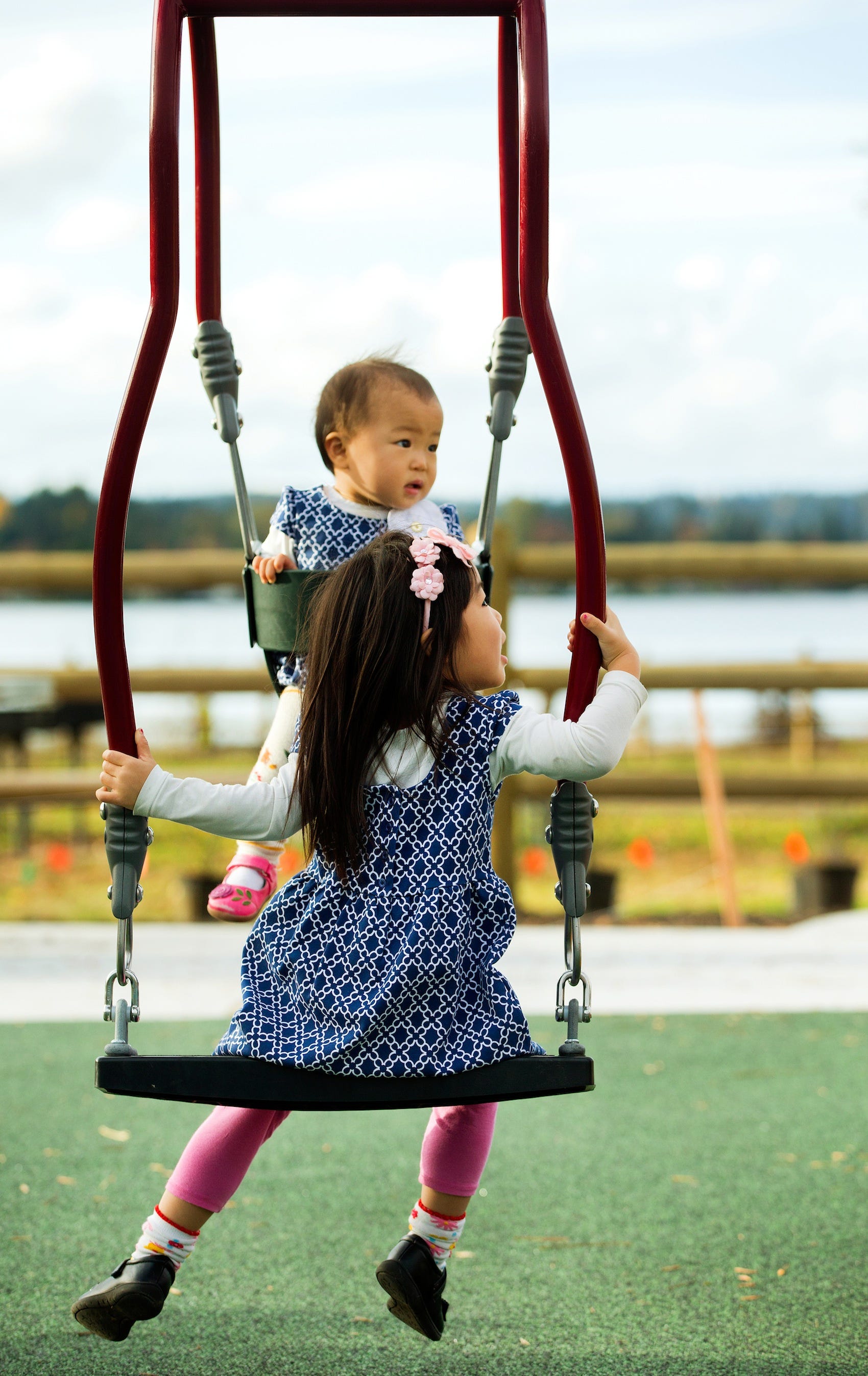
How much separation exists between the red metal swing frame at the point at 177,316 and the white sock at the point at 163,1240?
2.16ft

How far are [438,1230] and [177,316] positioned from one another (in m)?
1.33

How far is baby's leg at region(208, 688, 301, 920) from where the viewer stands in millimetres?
2381

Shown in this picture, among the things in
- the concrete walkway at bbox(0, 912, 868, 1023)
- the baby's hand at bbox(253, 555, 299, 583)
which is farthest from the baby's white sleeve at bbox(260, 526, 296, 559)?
the concrete walkway at bbox(0, 912, 868, 1023)

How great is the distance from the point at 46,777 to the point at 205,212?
14.3ft

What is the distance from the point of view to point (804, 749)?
13.9 m

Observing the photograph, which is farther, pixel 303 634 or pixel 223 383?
pixel 223 383

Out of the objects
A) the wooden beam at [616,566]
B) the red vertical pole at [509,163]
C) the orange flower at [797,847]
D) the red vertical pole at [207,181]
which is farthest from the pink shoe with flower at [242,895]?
the orange flower at [797,847]

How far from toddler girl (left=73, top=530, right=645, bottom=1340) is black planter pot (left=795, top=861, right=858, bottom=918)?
472cm

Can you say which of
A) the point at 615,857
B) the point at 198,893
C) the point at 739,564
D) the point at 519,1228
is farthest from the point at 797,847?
the point at 615,857

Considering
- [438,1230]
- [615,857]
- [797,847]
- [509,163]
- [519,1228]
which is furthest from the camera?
[615,857]

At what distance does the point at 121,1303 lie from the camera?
1899mm

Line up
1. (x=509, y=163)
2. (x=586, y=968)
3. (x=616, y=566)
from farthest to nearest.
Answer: (x=616, y=566)
(x=586, y=968)
(x=509, y=163)

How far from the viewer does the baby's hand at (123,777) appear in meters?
1.89

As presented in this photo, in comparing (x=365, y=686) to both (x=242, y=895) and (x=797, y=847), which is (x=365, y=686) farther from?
(x=797, y=847)
